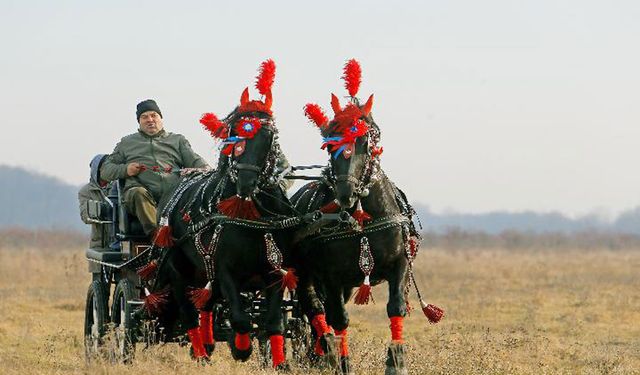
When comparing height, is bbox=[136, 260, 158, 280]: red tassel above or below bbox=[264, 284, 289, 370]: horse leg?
above

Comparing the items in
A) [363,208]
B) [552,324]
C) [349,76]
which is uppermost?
[349,76]

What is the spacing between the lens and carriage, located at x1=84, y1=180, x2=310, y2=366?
10.7 metres

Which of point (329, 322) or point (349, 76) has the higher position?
point (349, 76)

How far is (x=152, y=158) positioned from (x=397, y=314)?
342 cm

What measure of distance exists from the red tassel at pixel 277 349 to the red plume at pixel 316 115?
177cm

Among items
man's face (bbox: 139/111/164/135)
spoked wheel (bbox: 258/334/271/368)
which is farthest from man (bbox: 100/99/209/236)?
spoked wheel (bbox: 258/334/271/368)

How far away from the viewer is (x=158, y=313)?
35.9 feet

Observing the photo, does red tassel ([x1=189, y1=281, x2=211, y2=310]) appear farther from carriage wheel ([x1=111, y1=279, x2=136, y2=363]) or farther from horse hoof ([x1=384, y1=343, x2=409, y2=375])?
horse hoof ([x1=384, y1=343, x2=409, y2=375])

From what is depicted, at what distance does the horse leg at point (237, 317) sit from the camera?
980 centimetres

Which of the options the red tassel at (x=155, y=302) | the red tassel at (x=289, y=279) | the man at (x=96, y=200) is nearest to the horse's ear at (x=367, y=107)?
the red tassel at (x=289, y=279)

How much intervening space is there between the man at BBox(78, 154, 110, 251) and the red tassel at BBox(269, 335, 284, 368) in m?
2.83

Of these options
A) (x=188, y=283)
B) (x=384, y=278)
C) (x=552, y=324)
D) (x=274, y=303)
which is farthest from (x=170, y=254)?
(x=552, y=324)

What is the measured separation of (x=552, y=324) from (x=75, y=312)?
7.12 metres

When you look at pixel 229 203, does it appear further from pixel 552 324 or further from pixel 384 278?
pixel 552 324
